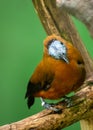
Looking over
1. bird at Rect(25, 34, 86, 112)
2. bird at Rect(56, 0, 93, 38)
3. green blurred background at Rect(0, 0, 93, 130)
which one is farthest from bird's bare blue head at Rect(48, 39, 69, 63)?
green blurred background at Rect(0, 0, 93, 130)

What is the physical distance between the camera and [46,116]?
1710 mm

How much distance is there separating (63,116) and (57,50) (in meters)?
0.27

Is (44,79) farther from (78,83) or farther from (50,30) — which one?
(50,30)

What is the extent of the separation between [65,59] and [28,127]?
303 millimetres

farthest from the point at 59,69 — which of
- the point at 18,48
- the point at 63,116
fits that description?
the point at 18,48

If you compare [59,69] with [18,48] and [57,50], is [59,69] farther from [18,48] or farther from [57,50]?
[18,48]

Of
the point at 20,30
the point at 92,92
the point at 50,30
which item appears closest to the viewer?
the point at 92,92

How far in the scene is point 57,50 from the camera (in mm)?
1652

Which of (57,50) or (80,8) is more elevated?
(80,8)

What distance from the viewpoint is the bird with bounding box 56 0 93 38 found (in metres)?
1.76

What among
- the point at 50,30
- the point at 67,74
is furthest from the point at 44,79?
the point at 50,30

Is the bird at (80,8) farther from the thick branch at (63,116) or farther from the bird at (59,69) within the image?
the thick branch at (63,116)

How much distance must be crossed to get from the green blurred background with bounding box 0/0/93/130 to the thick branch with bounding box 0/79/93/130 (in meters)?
1.00

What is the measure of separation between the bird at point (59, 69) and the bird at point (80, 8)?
167mm
